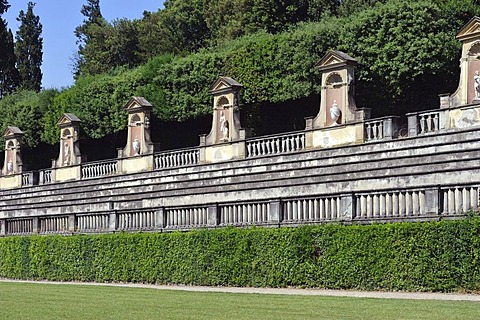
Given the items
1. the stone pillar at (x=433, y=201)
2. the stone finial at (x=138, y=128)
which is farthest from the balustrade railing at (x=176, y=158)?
the stone pillar at (x=433, y=201)

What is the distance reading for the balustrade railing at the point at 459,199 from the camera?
55.8 feet

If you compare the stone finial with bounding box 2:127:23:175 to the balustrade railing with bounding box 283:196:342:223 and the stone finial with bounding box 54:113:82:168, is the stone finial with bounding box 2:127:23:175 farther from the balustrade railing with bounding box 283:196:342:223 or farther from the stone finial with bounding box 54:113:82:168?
the balustrade railing with bounding box 283:196:342:223

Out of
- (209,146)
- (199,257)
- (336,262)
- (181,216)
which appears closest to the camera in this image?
(336,262)

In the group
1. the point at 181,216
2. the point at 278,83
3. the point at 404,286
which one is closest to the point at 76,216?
the point at 181,216

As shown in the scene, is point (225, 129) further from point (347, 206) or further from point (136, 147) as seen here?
point (347, 206)

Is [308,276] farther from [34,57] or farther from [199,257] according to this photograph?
[34,57]

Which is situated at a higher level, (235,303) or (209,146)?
(209,146)

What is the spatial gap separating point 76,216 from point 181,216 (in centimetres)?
579

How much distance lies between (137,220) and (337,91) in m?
8.08

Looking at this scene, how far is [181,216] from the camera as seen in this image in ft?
80.0

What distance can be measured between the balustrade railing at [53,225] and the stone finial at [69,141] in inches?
443

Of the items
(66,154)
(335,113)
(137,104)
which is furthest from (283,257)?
(66,154)

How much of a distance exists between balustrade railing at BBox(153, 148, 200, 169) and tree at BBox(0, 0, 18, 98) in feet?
87.3

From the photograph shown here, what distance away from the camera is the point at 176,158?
3541 cm
